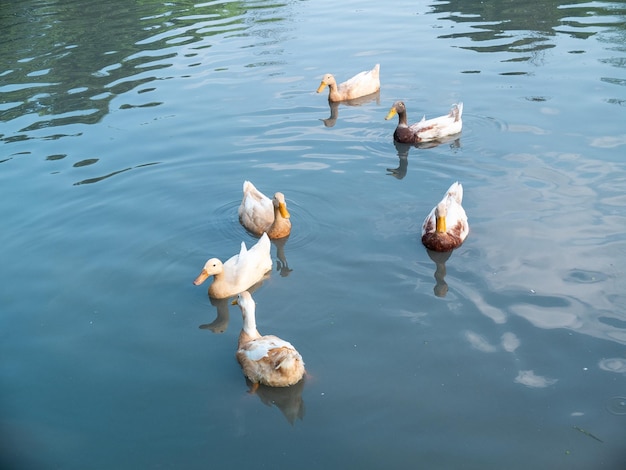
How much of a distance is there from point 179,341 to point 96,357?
3.01 ft

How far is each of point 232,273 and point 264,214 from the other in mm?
1522

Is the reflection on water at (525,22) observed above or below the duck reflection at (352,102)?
above

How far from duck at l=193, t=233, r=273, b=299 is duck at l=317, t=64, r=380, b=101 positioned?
687 centimetres

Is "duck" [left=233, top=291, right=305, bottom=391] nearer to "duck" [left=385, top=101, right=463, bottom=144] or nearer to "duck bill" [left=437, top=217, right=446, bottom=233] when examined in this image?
"duck bill" [left=437, top=217, right=446, bottom=233]

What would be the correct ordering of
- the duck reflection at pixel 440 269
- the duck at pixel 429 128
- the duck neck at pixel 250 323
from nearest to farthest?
the duck neck at pixel 250 323
the duck reflection at pixel 440 269
the duck at pixel 429 128

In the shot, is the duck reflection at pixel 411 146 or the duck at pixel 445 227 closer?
the duck at pixel 445 227

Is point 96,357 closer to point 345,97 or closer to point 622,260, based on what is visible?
point 622,260

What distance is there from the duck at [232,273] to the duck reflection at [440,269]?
7.28ft

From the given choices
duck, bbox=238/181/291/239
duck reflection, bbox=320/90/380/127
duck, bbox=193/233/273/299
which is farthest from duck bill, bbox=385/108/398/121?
duck, bbox=193/233/273/299

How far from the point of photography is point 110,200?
12398 millimetres

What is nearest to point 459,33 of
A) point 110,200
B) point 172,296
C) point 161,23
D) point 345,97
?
point 345,97

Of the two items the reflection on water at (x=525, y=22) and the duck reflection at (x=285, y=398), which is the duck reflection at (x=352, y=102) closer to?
the reflection on water at (x=525, y=22)

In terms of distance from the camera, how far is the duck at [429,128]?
539 inches

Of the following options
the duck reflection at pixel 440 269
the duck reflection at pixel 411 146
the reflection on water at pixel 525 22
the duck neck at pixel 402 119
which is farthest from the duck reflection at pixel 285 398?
the reflection on water at pixel 525 22
